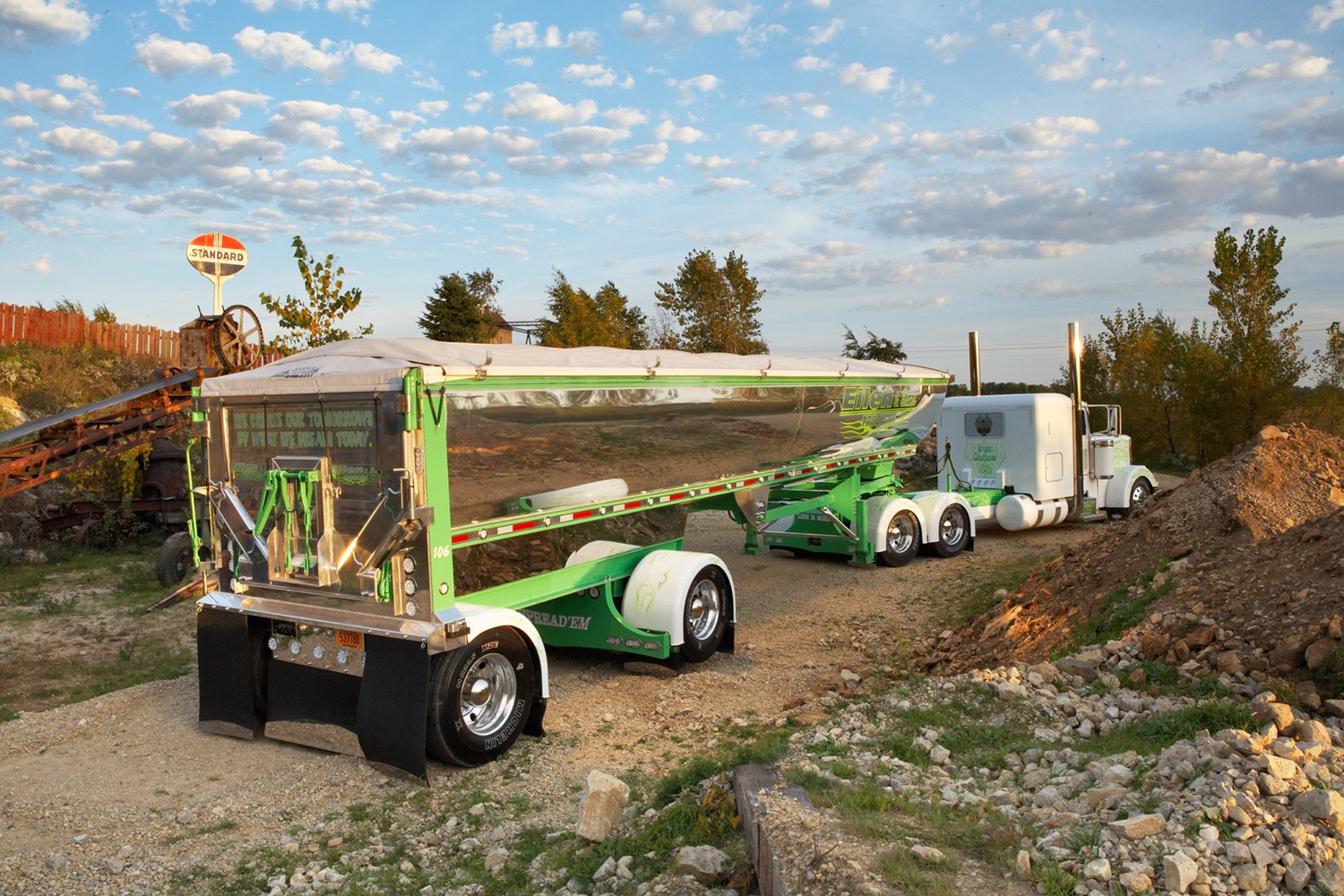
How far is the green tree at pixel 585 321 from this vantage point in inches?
1160

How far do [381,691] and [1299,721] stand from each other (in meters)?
4.96

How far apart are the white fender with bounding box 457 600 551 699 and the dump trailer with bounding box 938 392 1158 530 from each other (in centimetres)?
918

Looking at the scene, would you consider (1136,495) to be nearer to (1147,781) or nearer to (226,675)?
(1147,781)

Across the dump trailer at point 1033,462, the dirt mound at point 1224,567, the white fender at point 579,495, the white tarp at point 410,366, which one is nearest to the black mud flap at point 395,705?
the white fender at point 579,495

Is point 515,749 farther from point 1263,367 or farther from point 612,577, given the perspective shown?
point 1263,367

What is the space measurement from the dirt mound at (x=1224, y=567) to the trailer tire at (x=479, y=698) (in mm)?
3760

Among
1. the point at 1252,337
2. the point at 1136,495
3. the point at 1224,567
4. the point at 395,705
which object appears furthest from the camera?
the point at 1252,337

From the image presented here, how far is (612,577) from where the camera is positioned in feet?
25.9

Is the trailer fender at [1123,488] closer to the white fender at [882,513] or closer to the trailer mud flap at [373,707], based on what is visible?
the white fender at [882,513]

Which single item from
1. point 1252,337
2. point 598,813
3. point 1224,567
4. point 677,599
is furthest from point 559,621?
point 1252,337

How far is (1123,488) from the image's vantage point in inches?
607

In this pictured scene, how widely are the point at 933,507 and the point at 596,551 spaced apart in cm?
687

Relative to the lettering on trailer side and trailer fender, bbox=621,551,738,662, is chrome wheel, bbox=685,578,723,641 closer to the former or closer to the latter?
trailer fender, bbox=621,551,738,662

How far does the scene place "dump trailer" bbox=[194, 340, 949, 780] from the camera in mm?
5738
